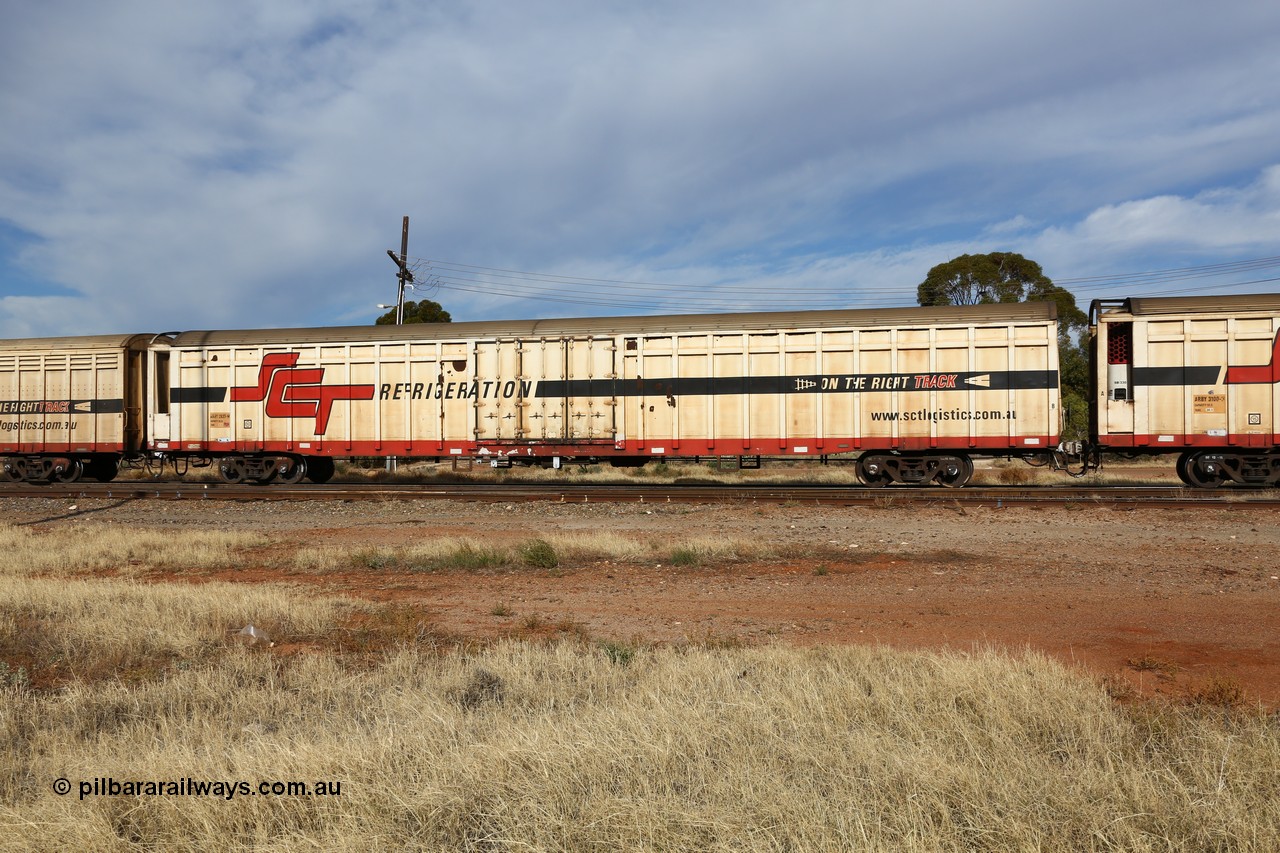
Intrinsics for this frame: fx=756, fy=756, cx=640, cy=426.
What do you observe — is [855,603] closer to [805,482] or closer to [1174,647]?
[1174,647]

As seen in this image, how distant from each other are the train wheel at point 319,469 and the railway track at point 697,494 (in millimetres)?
1253

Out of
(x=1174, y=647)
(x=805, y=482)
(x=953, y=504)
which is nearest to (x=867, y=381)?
(x=953, y=504)

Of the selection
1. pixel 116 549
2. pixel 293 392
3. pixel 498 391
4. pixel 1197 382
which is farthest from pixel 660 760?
pixel 293 392

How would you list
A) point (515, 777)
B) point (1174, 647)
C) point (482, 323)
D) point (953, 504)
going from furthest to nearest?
point (482, 323) → point (953, 504) → point (1174, 647) → point (515, 777)

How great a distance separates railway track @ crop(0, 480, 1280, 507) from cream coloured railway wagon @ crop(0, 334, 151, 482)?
111 centimetres

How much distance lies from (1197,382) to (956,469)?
5.12m

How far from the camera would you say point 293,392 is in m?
19.9

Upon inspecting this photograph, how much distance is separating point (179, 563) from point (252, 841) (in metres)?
9.27

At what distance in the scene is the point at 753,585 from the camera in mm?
9289

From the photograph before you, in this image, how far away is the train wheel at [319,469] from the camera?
21.4 meters

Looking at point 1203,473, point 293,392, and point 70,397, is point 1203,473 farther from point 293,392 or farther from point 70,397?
point 70,397

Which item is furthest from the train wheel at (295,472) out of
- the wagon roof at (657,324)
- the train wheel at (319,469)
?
the wagon roof at (657,324)

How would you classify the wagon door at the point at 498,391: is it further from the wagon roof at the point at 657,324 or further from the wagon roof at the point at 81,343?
the wagon roof at the point at 81,343

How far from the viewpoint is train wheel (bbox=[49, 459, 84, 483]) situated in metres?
21.5
